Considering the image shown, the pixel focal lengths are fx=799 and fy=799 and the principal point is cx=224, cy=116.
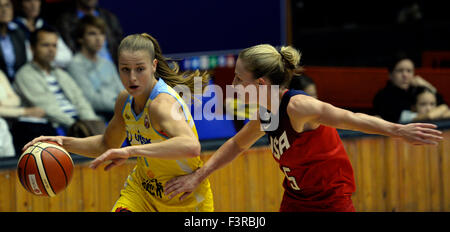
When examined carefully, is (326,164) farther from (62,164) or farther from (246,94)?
(62,164)

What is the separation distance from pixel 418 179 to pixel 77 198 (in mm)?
3410

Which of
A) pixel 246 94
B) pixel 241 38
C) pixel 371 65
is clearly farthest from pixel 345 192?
pixel 371 65

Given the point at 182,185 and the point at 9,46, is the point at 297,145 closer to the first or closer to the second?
the point at 182,185

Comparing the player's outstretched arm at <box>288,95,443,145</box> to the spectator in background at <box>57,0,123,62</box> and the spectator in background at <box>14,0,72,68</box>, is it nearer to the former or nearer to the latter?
the spectator in background at <box>14,0,72,68</box>

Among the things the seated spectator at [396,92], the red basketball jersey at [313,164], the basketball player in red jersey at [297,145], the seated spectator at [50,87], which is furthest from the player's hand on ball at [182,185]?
the seated spectator at [396,92]

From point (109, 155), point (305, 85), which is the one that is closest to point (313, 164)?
point (109, 155)

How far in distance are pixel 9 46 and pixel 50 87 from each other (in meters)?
0.59

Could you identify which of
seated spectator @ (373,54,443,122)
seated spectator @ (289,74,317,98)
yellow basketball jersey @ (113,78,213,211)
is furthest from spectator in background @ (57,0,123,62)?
yellow basketball jersey @ (113,78,213,211)

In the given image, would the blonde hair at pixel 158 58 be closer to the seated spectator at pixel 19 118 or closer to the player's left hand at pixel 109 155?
the player's left hand at pixel 109 155

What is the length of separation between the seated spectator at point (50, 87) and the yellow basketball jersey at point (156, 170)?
105 inches

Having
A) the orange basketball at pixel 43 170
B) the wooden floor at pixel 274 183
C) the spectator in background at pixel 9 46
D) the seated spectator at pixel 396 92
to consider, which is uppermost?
the spectator in background at pixel 9 46

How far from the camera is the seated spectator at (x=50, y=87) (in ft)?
25.3

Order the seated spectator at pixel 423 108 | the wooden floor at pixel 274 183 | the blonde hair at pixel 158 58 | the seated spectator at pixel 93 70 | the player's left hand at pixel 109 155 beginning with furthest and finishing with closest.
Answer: the seated spectator at pixel 423 108 < the seated spectator at pixel 93 70 < the wooden floor at pixel 274 183 < the blonde hair at pixel 158 58 < the player's left hand at pixel 109 155

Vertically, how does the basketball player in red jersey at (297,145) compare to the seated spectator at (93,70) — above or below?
below
